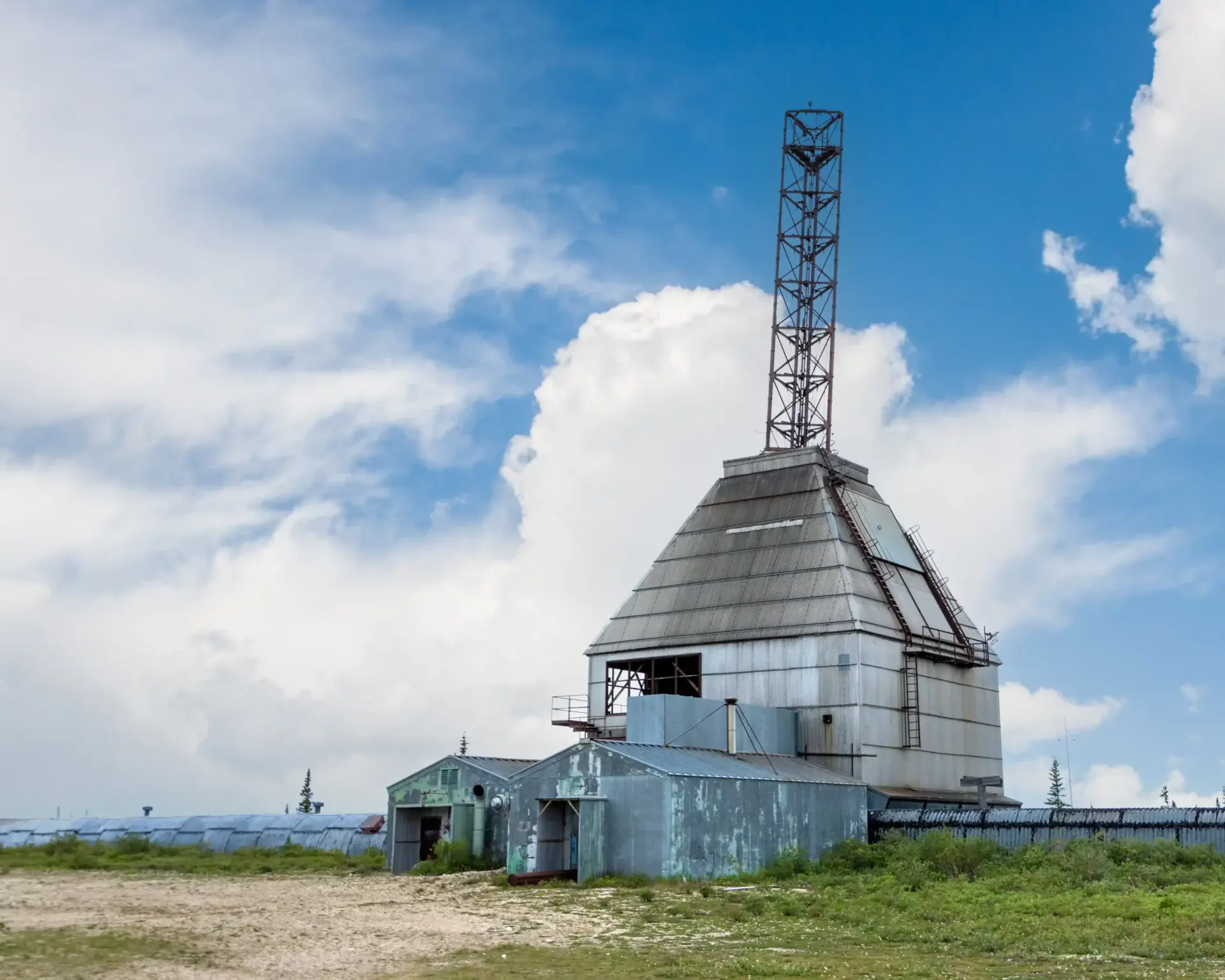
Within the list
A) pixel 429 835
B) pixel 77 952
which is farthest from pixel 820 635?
pixel 77 952

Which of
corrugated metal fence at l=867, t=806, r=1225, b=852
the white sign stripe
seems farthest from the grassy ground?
the white sign stripe

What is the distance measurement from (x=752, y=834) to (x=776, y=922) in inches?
489

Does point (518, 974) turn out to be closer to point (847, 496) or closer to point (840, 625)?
point (840, 625)

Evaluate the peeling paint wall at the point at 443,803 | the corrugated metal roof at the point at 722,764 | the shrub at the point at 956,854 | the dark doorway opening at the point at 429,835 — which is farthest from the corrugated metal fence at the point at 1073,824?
the dark doorway opening at the point at 429,835

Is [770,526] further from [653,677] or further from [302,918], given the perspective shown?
[302,918]

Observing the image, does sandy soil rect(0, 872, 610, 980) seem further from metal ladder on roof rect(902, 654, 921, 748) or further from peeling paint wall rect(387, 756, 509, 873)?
metal ladder on roof rect(902, 654, 921, 748)

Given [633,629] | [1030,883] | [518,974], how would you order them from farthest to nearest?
[633,629]
[1030,883]
[518,974]

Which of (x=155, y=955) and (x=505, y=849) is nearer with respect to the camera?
(x=155, y=955)

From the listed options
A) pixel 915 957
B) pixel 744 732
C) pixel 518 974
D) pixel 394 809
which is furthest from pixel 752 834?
pixel 518 974

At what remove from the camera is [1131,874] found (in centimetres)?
2970

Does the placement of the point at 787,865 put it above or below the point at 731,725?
below

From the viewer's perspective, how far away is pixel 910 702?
47281mm

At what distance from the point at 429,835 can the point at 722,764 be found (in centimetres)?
1137

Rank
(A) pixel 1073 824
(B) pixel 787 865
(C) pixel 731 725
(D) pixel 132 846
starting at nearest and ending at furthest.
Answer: (B) pixel 787 865 → (A) pixel 1073 824 → (C) pixel 731 725 → (D) pixel 132 846
